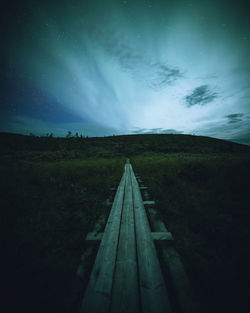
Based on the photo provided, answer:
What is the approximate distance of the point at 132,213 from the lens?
2.77m

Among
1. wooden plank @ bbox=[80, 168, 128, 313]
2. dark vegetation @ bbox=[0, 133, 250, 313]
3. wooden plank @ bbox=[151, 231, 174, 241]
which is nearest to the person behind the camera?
wooden plank @ bbox=[80, 168, 128, 313]

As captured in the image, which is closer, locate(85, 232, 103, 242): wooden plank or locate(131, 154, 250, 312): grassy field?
locate(131, 154, 250, 312): grassy field

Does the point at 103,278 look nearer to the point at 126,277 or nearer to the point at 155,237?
the point at 126,277

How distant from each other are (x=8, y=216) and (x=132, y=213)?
3.08 m

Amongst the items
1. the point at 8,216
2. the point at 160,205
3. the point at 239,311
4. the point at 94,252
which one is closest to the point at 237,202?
the point at 160,205

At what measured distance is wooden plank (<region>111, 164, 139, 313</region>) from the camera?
1131 millimetres

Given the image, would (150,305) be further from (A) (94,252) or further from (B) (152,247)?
(A) (94,252)

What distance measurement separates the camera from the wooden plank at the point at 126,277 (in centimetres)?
113

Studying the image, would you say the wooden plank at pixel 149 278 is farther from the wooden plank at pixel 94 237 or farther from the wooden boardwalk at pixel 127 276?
the wooden plank at pixel 94 237

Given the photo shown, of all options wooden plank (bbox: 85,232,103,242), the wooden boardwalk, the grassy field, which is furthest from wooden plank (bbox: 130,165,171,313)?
wooden plank (bbox: 85,232,103,242)

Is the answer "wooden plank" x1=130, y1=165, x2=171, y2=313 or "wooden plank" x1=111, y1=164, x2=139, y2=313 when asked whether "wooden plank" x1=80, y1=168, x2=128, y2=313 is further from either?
"wooden plank" x1=130, y1=165, x2=171, y2=313

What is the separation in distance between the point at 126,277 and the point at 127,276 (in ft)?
0.06

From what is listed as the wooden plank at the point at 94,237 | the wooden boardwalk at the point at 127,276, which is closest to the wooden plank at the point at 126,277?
the wooden boardwalk at the point at 127,276

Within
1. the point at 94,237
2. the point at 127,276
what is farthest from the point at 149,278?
the point at 94,237
